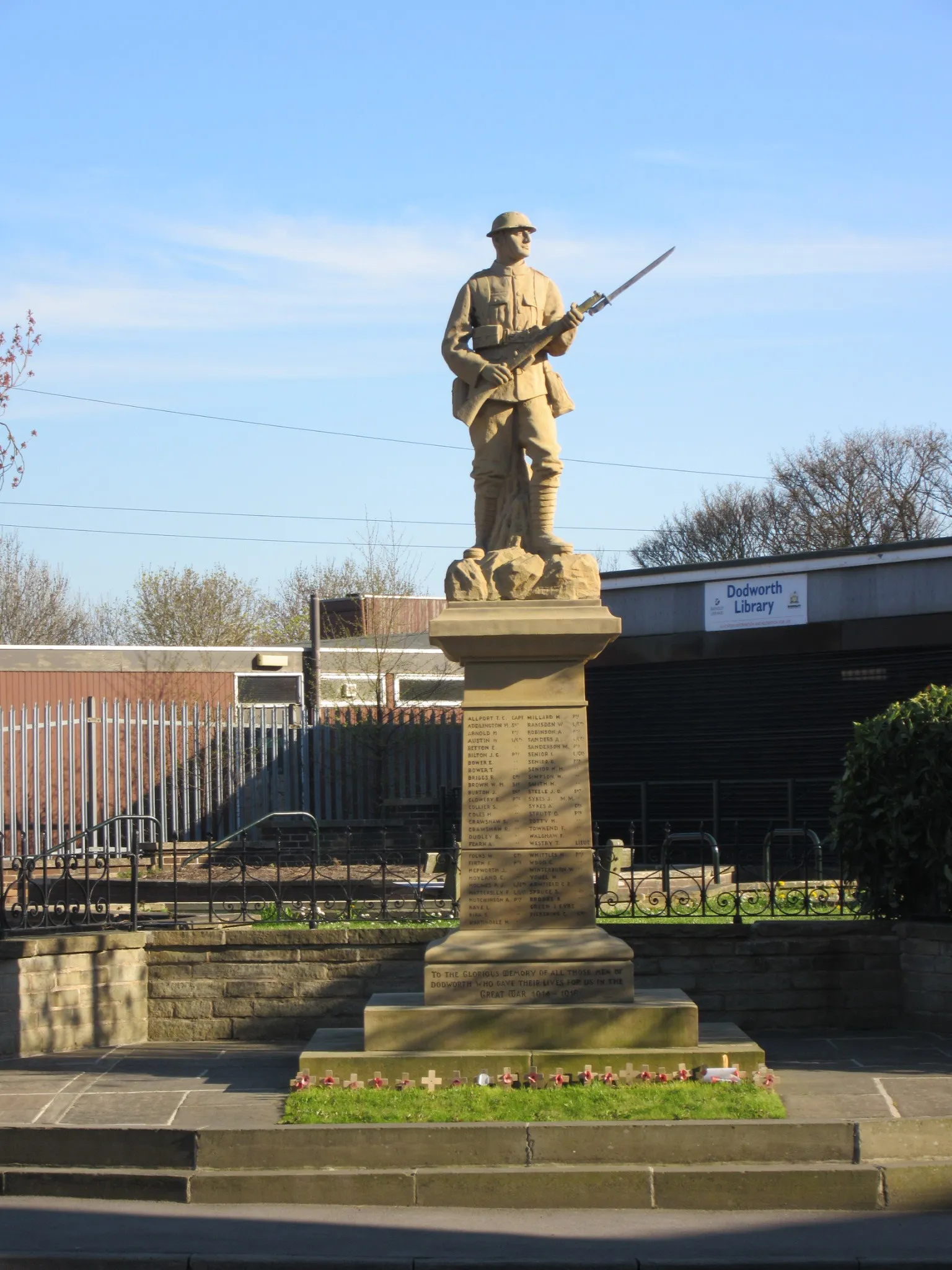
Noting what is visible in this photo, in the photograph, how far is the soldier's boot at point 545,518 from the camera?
398 inches

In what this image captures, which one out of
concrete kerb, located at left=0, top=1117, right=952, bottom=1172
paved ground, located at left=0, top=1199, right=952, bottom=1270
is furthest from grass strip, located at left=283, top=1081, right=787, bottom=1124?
paved ground, located at left=0, top=1199, right=952, bottom=1270

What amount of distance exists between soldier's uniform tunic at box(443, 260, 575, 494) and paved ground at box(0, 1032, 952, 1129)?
4.17 metres

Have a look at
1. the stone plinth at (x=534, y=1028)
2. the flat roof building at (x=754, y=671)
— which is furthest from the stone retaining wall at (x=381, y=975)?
the flat roof building at (x=754, y=671)

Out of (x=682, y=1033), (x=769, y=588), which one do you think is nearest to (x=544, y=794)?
(x=682, y=1033)

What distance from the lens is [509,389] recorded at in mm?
10180

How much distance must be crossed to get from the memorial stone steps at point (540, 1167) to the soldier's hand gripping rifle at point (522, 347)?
15.4ft

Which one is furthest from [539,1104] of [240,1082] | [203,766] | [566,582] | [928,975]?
[203,766]

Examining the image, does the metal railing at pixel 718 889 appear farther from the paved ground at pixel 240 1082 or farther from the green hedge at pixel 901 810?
the paved ground at pixel 240 1082

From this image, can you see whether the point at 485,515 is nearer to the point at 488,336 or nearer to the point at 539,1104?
the point at 488,336

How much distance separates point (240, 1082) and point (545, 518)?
13.5 feet

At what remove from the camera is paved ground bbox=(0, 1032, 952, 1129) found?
850 cm

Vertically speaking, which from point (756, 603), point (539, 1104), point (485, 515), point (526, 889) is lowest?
point (539, 1104)

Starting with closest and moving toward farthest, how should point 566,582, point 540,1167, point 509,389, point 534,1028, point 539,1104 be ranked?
point 540,1167, point 539,1104, point 534,1028, point 566,582, point 509,389

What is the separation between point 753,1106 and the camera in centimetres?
818
